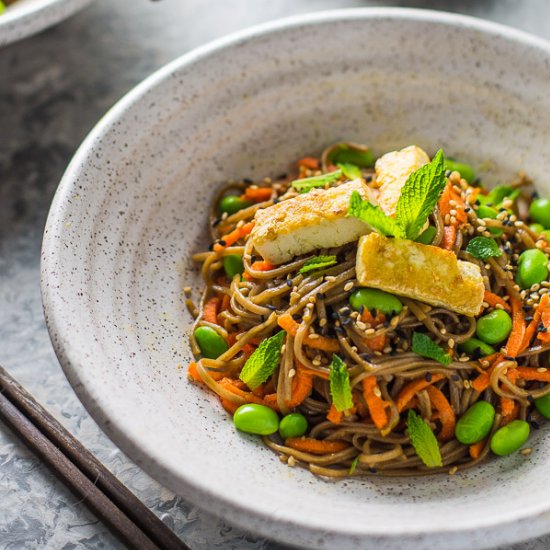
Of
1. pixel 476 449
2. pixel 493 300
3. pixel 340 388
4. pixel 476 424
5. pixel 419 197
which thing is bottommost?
pixel 476 449

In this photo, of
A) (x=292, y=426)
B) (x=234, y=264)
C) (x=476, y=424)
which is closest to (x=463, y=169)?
(x=234, y=264)

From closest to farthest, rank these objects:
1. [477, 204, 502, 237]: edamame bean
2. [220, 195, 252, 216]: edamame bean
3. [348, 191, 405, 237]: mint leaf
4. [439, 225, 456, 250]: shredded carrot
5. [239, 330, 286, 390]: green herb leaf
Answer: [348, 191, 405, 237]: mint leaf
[239, 330, 286, 390]: green herb leaf
[439, 225, 456, 250]: shredded carrot
[477, 204, 502, 237]: edamame bean
[220, 195, 252, 216]: edamame bean

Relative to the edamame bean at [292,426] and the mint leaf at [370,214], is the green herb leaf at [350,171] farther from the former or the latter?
the edamame bean at [292,426]

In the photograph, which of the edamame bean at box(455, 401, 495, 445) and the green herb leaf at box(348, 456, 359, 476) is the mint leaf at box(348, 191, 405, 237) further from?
the green herb leaf at box(348, 456, 359, 476)

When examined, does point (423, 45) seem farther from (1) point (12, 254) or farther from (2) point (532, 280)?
(1) point (12, 254)

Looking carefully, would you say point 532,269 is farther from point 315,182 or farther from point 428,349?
point 315,182

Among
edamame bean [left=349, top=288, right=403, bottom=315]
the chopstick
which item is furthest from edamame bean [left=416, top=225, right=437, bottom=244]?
the chopstick
